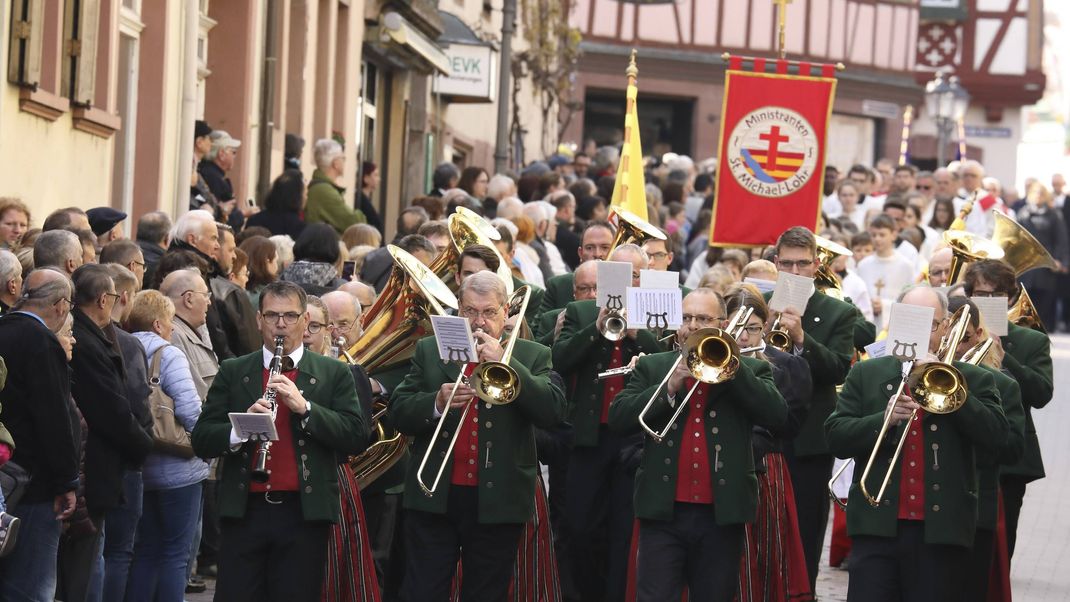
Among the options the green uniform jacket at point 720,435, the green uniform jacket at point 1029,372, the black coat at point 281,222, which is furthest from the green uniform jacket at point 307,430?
the black coat at point 281,222

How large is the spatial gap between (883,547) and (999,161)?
160 feet

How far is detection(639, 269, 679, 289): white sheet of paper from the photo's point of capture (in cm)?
1033

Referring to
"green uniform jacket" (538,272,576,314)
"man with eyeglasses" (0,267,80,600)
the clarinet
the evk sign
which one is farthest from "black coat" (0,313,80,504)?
the evk sign

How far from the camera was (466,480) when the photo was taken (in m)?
9.77

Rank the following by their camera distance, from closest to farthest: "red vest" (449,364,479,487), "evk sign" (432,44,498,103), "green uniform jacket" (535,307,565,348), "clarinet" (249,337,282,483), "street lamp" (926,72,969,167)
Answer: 1. "clarinet" (249,337,282,483)
2. "red vest" (449,364,479,487)
3. "green uniform jacket" (535,307,565,348)
4. "evk sign" (432,44,498,103)
5. "street lamp" (926,72,969,167)

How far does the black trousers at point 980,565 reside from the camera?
9977 mm

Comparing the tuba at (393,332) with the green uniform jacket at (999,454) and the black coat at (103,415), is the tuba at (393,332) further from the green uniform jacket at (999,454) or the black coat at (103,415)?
the green uniform jacket at (999,454)

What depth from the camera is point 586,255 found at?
1309 cm

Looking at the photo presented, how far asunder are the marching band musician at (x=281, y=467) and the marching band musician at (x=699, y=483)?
1.34 m

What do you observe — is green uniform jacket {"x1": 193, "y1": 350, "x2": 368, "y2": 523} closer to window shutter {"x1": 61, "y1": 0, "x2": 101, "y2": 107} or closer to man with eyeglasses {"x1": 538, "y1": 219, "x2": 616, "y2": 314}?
man with eyeglasses {"x1": 538, "y1": 219, "x2": 616, "y2": 314}

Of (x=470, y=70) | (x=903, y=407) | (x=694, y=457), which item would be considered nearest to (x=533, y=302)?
(x=694, y=457)

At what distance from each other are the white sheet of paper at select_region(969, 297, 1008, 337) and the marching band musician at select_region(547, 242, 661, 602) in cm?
172

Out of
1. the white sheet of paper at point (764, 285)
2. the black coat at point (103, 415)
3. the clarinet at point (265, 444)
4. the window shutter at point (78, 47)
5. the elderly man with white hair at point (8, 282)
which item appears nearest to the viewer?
the clarinet at point (265, 444)

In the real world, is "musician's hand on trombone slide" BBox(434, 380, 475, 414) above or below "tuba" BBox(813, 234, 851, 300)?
below
